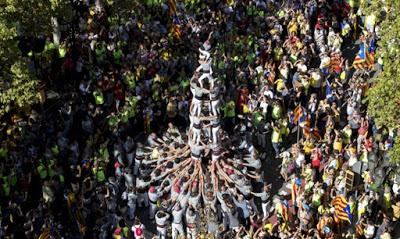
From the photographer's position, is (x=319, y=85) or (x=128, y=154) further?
(x=319, y=85)

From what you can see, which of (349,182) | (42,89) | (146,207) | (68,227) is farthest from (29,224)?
(349,182)

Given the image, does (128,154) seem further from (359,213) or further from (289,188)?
(359,213)

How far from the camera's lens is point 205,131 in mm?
18359

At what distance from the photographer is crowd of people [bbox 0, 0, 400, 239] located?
1905 centimetres

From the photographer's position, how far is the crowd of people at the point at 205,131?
62.5 feet

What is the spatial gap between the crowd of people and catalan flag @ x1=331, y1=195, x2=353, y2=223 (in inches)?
2.9

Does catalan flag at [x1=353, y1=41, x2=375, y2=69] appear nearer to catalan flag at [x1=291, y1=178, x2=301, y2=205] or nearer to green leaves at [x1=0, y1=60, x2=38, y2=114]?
catalan flag at [x1=291, y1=178, x2=301, y2=205]

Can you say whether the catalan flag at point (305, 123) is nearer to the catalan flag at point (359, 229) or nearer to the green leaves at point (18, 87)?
the catalan flag at point (359, 229)

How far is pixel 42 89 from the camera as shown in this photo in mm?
24391

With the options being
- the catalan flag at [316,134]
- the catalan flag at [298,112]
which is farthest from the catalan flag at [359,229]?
the catalan flag at [298,112]

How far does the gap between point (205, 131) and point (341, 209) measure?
392 centimetres

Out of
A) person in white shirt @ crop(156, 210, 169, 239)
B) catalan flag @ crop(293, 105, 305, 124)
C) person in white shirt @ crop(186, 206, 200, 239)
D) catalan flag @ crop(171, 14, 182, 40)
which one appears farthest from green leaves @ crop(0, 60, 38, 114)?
catalan flag @ crop(293, 105, 305, 124)

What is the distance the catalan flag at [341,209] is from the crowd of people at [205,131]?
0.07 m

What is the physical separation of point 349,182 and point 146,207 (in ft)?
18.0
